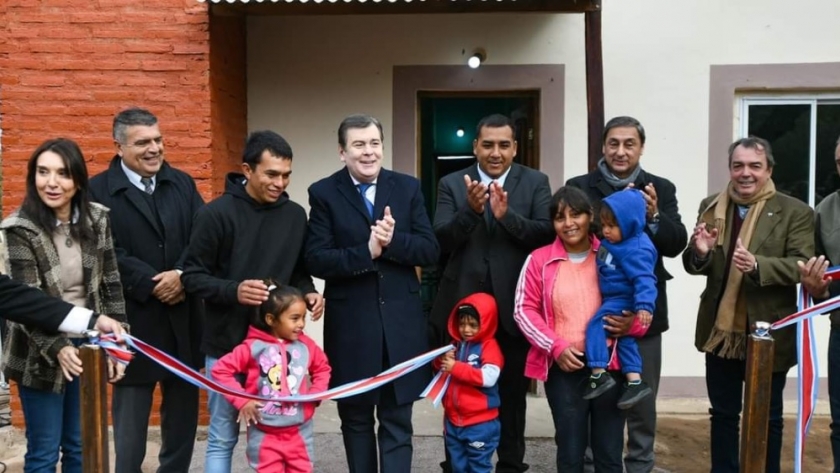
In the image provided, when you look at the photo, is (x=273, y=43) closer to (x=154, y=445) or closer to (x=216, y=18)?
(x=216, y=18)

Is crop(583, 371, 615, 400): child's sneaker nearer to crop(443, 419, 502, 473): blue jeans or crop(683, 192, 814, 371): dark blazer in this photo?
crop(443, 419, 502, 473): blue jeans

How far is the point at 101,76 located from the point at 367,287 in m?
3.05

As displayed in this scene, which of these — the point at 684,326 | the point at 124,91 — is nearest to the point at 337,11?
the point at 124,91

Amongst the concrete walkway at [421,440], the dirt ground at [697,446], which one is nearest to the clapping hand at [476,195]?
the concrete walkway at [421,440]

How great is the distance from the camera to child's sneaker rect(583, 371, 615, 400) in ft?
12.1

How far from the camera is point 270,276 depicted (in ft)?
12.5

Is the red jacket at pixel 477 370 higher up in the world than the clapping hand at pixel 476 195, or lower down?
lower down

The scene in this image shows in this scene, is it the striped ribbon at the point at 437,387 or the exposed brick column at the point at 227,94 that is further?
the exposed brick column at the point at 227,94

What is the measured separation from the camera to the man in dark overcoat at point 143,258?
390cm

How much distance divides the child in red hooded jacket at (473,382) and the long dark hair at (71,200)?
182 cm

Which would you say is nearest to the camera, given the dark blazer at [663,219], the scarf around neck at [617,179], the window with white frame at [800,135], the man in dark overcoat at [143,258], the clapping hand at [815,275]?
the clapping hand at [815,275]

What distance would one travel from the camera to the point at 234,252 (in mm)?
3764

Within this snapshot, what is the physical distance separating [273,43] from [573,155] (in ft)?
8.66

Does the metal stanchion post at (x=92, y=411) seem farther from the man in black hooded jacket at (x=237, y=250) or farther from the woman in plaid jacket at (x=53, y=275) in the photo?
the man in black hooded jacket at (x=237, y=250)
